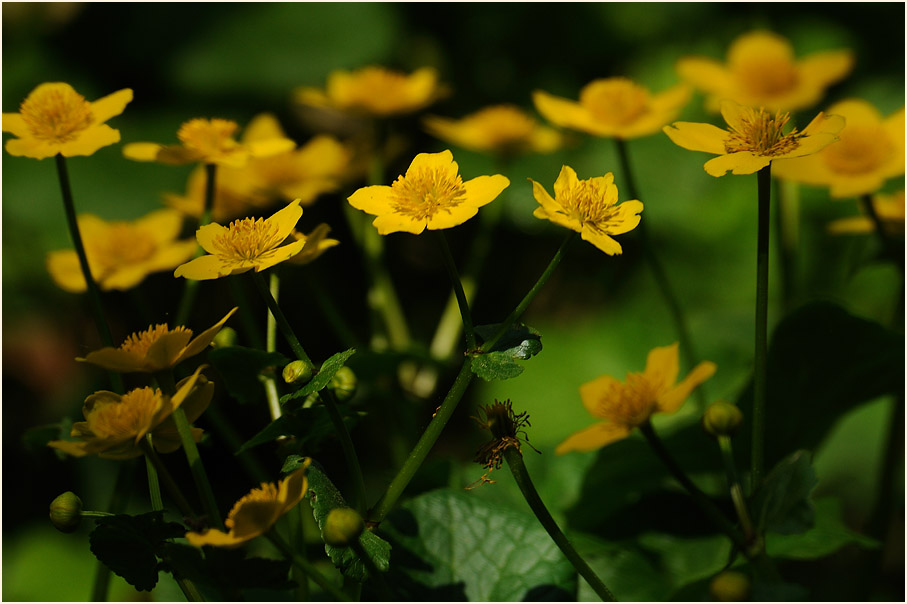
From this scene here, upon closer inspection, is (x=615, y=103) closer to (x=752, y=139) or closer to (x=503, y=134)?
(x=503, y=134)

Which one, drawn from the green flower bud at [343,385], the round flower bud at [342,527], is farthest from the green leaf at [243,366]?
the round flower bud at [342,527]

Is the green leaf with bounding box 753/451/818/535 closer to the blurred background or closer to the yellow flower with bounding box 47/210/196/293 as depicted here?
the blurred background

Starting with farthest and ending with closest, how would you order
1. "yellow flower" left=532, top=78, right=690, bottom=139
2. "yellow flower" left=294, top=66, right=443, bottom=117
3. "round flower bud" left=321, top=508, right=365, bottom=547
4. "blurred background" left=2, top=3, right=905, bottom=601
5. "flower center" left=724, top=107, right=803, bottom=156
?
"blurred background" left=2, top=3, right=905, bottom=601 < "yellow flower" left=294, top=66, right=443, bottom=117 < "yellow flower" left=532, top=78, right=690, bottom=139 < "flower center" left=724, top=107, right=803, bottom=156 < "round flower bud" left=321, top=508, right=365, bottom=547

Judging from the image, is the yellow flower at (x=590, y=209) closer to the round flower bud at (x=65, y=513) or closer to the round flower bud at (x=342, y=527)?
the round flower bud at (x=342, y=527)

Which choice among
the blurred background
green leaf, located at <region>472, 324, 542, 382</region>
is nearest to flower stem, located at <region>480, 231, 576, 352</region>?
green leaf, located at <region>472, 324, 542, 382</region>

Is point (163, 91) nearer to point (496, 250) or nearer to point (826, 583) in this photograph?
point (496, 250)

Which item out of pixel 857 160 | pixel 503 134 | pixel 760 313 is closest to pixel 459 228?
pixel 503 134
